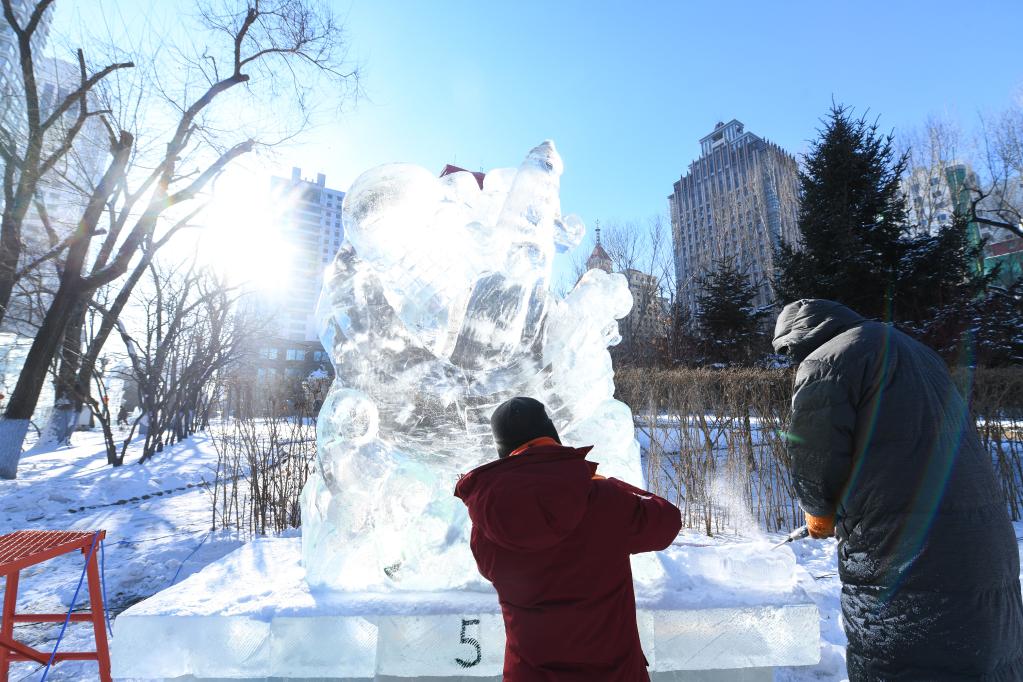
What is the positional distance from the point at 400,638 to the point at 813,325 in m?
1.94

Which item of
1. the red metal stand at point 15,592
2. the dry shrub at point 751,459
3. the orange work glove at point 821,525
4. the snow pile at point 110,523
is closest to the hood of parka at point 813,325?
the orange work glove at point 821,525

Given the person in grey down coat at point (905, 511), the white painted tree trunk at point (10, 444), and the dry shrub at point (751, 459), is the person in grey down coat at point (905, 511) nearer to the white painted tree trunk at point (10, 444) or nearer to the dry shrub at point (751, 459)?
the dry shrub at point (751, 459)

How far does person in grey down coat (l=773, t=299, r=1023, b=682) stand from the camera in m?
1.44

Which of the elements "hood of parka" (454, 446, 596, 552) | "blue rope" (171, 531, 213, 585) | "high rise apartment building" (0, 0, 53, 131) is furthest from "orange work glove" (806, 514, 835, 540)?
"high rise apartment building" (0, 0, 53, 131)

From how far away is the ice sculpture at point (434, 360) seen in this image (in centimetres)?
244

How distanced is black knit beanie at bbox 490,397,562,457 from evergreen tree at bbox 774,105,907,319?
11880 mm

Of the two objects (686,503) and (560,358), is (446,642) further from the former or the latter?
(686,503)

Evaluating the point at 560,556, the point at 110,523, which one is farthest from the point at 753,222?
the point at 560,556

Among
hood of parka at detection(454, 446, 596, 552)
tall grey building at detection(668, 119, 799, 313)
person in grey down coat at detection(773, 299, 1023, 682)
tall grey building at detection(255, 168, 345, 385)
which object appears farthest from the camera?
tall grey building at detection(255, 168, 345, 385)

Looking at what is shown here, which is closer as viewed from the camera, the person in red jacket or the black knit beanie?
the person in red jacket

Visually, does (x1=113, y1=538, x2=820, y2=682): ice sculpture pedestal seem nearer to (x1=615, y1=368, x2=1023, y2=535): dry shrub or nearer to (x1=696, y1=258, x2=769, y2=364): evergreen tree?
(x1=615, y1=368, x2=1023, y2=535): dry shrub

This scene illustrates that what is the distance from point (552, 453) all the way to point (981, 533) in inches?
49.3

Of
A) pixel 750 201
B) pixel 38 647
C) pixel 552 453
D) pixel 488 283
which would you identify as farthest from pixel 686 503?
pixel 750 201

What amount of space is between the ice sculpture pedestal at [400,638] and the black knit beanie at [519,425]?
94cm
